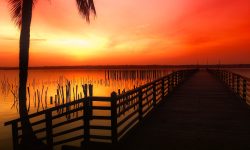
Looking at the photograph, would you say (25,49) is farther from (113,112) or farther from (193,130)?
(193,130)

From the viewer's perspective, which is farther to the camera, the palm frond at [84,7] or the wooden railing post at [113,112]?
the palm frond at [84,7]

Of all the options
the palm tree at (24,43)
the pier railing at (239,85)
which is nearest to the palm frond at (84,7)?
the palm tree at (24,43)

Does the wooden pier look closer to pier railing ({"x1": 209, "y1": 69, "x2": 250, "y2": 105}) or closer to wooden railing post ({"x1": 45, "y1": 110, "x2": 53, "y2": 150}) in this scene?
wooden railing post ({"x1": 45, "y1": 110, "x2": 53, "y2": 150})

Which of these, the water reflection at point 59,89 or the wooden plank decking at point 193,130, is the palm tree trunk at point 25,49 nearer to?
the wooden plank decking at point 193,130

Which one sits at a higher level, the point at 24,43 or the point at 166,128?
the point at 24,43

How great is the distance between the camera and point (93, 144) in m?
6.33

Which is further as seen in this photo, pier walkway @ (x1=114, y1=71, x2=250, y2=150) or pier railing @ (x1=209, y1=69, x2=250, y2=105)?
pier railing @ (x1=209, y1=69, x2=250, y2=105)

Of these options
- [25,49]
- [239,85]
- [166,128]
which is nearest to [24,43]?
[25,49]

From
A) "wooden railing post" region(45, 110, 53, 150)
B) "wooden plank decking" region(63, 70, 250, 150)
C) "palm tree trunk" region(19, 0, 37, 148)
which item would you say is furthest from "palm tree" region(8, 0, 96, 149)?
"wooden plank decking" region(63, 70, 250, 150)

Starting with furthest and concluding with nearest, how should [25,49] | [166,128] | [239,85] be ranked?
[239,85], [25,49], [166,128]

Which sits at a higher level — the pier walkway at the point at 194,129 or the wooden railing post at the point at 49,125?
the wooden railing post at the point at 49,125

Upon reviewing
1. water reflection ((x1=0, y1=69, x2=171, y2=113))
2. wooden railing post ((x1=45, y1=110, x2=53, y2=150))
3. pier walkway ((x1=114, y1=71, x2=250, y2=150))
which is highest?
wooden railing post ((x1=45, y1=110, x2=53, y2=150))

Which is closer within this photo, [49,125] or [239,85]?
[49,125]

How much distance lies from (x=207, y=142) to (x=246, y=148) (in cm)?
91
